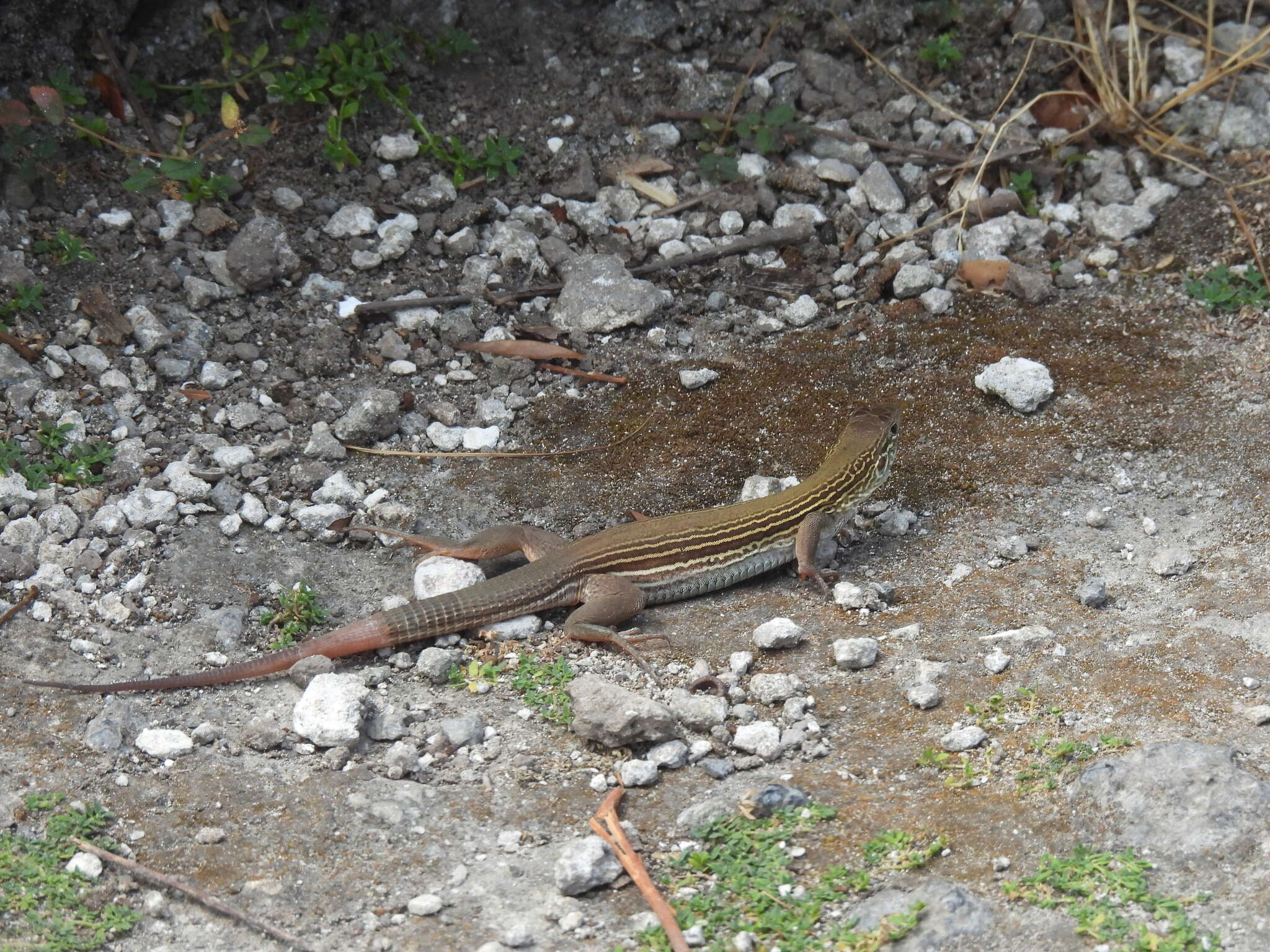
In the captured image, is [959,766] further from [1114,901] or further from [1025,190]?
[1025,190]

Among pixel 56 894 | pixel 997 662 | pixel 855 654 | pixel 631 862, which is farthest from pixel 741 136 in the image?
pixel 56 894

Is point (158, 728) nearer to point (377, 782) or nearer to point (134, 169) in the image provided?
point (377, 782)

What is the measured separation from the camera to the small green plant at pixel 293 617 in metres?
4.87

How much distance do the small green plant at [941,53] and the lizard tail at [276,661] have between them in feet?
16.0

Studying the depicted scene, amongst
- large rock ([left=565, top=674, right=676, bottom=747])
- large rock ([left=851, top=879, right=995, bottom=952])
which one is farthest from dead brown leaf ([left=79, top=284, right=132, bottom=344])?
large rock ([left=851, top=879, right=995, bottom=952])

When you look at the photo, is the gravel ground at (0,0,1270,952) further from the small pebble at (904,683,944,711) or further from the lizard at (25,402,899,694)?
the lizard at (25,402,899,694)

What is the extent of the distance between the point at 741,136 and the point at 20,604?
448 centimetres

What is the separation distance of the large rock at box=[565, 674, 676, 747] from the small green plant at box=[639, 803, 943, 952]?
0.45 meters

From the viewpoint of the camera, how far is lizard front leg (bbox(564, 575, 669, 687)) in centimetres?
492

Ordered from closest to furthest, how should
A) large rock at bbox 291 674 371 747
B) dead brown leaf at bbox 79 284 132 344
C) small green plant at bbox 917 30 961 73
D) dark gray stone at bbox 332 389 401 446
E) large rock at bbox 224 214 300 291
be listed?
large rock at bbox 291 674 371 747 < dark gray stone at bbox 332 389 401 446 < dead brown leaf at bbox 79 284 132 344 < large rock at bbox 224 214 300 291 < small green plant at bbox 917 30 961 73

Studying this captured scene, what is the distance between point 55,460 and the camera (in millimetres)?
5488

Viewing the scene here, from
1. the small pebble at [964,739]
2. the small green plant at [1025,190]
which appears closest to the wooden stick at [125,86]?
the small green plant at [1025,190]

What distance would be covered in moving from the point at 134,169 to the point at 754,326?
128 inches

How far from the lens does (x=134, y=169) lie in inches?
257
